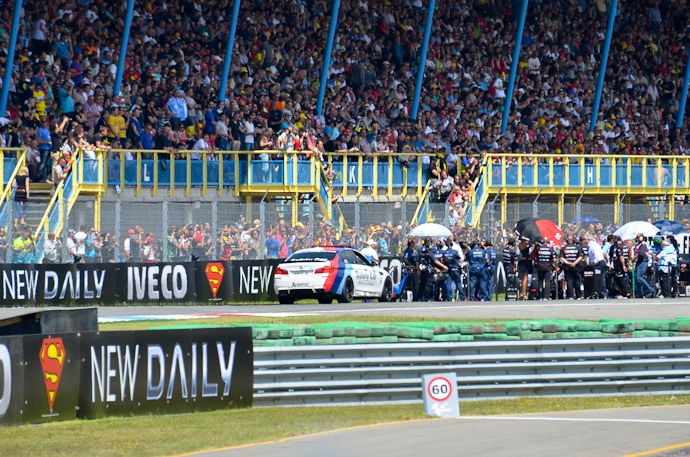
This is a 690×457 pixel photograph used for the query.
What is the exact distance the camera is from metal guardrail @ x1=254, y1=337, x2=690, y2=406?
13.0 meters

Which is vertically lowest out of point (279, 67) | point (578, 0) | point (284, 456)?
point (284, 456)

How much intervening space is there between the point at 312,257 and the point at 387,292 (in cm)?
281

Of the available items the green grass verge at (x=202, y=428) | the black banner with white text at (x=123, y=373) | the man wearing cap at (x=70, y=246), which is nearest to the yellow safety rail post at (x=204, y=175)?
the man wearing cap at (x=70, y=246)

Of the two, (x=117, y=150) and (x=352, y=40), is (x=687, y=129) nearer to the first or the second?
(x=352, y=40)

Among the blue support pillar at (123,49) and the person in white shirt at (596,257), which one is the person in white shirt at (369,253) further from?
the blue support pillar at (123,49)

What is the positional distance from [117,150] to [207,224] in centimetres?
299

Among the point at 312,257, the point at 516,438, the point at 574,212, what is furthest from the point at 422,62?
the point at 516,438

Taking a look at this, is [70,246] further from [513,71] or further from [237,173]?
[513,71]

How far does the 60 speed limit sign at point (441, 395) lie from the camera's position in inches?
483

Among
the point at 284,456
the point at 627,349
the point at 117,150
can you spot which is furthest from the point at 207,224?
the point at 284,456

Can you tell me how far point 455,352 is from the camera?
44.7 feet

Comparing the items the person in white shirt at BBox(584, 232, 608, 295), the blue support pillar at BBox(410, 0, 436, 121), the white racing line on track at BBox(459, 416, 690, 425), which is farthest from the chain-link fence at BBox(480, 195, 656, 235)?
the white racing line on track at BBox(459, 416, 690, 425)

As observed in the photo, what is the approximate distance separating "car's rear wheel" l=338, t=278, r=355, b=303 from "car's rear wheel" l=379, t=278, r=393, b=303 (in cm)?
145

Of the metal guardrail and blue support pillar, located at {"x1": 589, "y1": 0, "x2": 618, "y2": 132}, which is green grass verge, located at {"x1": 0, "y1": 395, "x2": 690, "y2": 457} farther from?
blue support pillar, located at {"x1": 589, "y1": 0, "x2": 618, "y2": 132}
